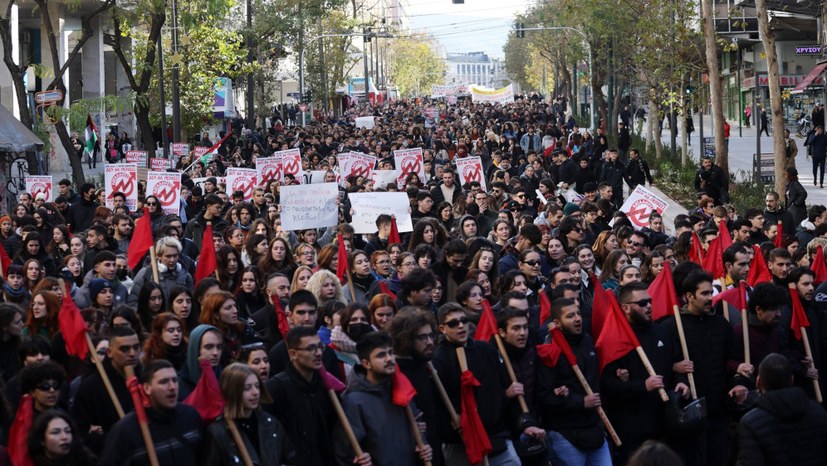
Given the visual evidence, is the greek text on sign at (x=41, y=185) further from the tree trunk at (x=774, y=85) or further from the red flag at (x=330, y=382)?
the red flag at (x=330, y=382)

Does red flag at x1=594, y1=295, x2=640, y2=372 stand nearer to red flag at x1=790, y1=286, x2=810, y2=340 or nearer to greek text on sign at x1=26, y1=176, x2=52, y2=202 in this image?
red flag at x1=790, y1=286, x2=810, y2=340

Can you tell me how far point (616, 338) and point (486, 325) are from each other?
78 centimetres

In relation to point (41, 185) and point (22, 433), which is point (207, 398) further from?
point (41, 185)

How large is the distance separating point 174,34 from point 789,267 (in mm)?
22526

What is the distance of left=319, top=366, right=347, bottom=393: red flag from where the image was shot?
7180 millimetres

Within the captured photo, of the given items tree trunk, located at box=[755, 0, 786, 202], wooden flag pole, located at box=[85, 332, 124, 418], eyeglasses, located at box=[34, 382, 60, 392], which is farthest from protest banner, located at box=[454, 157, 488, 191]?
eyeglasses, located at box=[34, 382, 60, 392]

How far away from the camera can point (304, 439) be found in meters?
7.05

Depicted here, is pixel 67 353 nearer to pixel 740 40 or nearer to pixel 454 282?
pixel 454 282

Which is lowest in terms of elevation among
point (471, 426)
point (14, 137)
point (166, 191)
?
point (471, 426)

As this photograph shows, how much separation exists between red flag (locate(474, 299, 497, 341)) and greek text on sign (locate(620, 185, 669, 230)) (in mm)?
8015

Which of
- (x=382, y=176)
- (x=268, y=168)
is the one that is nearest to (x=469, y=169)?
(x=382, y=176)

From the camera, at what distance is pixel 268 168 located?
2300 centimetres

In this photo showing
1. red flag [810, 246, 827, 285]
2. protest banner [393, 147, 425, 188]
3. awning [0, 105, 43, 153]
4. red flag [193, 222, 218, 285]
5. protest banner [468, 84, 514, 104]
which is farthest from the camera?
protest banner [468, 84, 514, 104]

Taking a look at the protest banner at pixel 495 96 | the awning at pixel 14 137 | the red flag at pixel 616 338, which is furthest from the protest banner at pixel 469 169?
the protest banner at pixel 495 96
